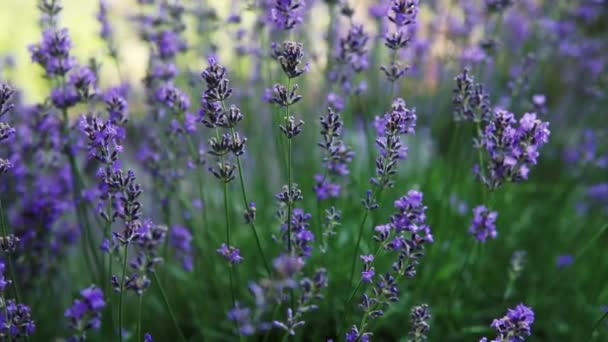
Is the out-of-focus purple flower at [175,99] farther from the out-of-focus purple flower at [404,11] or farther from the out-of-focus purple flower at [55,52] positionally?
the out-of-focus purple flower at [404,11]

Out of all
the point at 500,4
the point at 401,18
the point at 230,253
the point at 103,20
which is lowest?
the point at 230,253

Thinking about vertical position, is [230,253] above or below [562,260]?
below

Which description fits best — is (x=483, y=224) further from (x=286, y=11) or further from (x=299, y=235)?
(x=286, y=11)

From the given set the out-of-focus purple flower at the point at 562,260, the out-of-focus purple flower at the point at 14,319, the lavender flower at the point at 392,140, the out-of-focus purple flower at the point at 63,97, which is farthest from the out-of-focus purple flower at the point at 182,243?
the out-of-focus purple flower at the point at 562,260

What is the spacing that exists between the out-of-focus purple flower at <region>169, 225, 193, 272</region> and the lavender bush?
0.6 inches

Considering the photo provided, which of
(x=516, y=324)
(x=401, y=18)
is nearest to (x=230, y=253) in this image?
(x=516, y=324)

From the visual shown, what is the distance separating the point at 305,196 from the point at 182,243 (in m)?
1.26

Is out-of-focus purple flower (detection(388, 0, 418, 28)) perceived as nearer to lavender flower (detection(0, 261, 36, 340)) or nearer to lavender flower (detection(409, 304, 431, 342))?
lavender flower (detection(409, 304, 431, 342))

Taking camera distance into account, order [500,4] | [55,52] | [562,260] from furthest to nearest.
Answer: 1. [562,260]
2. [500,4]
3. [55,52]

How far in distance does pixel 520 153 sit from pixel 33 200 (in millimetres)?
2312

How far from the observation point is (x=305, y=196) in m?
4.14

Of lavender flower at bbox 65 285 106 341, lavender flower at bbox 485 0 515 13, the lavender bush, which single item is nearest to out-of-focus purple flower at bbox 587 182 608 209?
the lavender bush

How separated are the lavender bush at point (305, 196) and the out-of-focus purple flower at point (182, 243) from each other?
0.05 ft

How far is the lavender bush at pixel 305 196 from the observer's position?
6.64 feet
